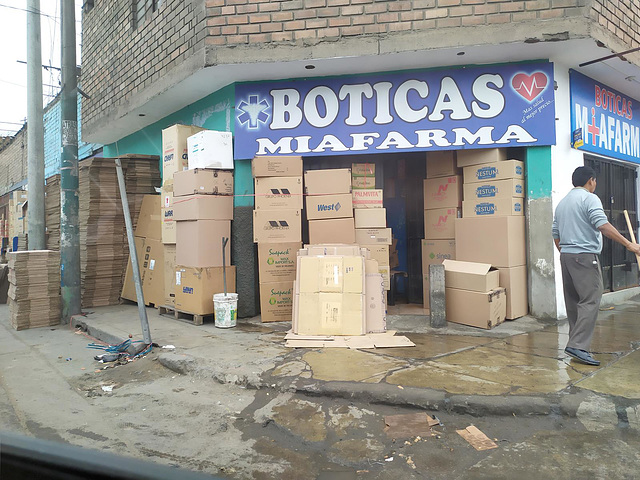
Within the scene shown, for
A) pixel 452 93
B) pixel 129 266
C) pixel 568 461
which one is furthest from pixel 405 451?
pixel 129 266

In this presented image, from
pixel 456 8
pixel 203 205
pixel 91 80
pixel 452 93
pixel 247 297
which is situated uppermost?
pixel 91 80

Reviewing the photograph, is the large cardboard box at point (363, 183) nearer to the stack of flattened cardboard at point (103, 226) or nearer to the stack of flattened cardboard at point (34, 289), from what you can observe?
the stack of flattened cardboard at point (103, 226)

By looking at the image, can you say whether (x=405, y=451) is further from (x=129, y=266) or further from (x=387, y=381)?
(x=129, y=266)

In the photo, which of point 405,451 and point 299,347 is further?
point 299,347

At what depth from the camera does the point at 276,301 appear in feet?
20.8

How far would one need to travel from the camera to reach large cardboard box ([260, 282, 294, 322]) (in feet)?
20.7

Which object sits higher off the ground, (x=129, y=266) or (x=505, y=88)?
(x=505, y=88)

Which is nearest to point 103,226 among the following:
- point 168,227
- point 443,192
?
point 168,227

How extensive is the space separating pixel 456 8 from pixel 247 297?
15.7ft

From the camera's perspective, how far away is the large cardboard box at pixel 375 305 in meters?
5.41

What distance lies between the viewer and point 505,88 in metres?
6.21

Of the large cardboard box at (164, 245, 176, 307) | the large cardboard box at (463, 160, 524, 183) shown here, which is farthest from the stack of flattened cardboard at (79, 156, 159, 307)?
the large cardboard box at (463, 160, 524, 183)

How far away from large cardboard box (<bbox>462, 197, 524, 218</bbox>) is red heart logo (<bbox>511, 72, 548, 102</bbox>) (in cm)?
142

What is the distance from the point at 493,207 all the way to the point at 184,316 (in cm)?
474
